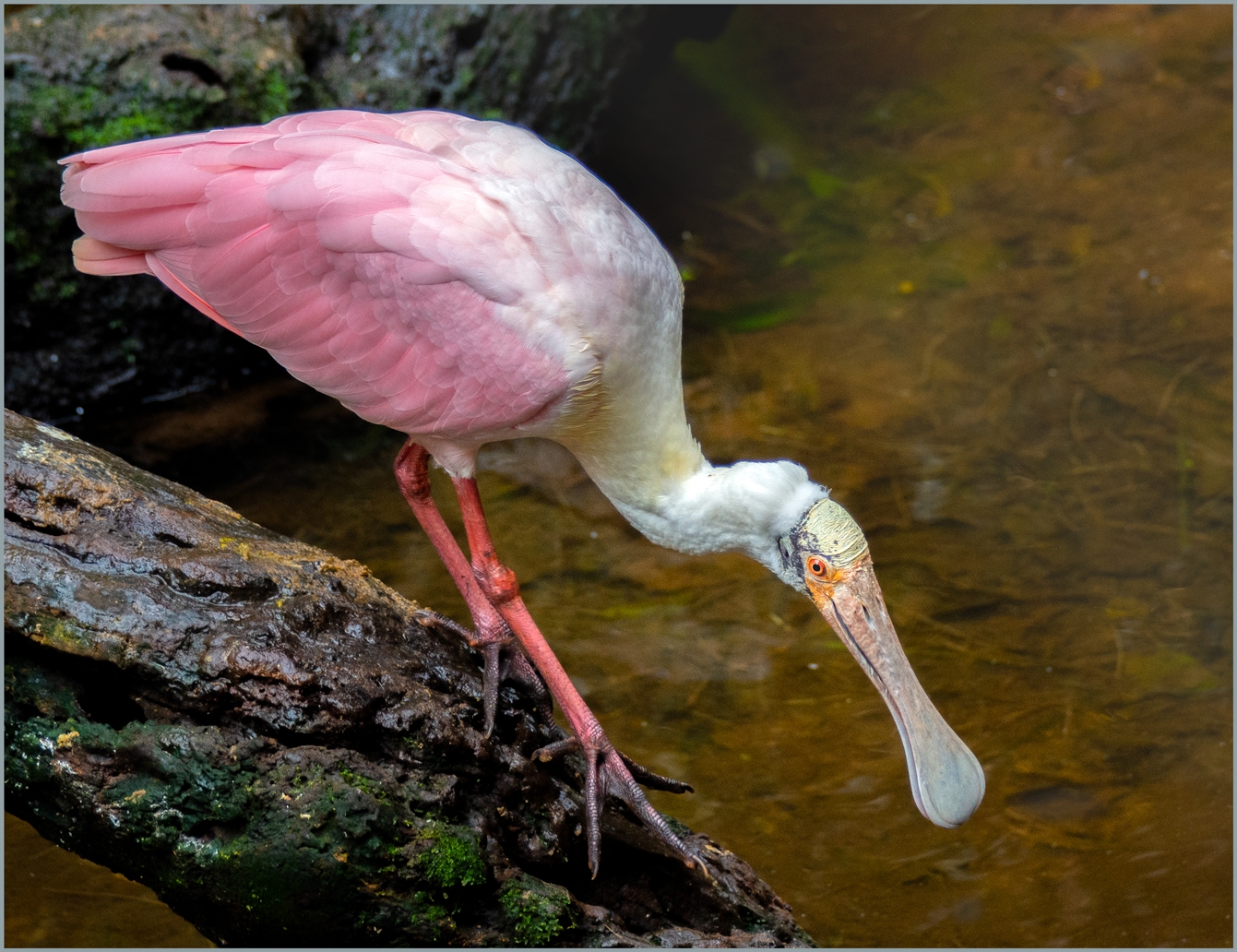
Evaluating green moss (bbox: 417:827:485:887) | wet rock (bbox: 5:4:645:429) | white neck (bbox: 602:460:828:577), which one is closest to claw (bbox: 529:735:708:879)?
green moss (bbox: 417:827:485:887)

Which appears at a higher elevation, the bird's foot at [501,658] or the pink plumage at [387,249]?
the pink plumage at [387,249]

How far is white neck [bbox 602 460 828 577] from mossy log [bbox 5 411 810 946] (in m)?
0.89

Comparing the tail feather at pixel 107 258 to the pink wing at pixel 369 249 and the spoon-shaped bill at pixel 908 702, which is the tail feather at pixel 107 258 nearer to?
the pink wing at pixel 369 249

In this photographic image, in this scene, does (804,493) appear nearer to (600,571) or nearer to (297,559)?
(297,559)

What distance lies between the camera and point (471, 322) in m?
3.54

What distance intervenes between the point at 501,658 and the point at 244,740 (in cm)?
99

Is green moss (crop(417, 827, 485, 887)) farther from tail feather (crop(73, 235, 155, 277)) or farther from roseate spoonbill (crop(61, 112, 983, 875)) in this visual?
tail feather (crop(73, 235, 155, 277))

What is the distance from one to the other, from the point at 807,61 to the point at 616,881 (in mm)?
7206

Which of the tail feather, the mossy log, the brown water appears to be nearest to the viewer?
the mossy log

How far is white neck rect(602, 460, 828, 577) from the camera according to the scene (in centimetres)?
349

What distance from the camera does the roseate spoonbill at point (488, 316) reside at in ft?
11.4

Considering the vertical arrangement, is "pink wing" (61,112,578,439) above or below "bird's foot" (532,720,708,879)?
above

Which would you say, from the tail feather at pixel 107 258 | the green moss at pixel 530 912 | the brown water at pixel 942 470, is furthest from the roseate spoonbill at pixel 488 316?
the brown water at pixel 942 470

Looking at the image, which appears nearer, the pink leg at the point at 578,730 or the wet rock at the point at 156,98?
the pink leg at the point at 578,730
